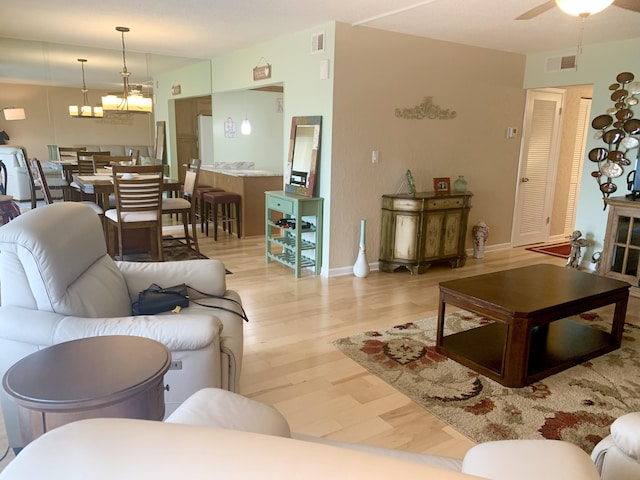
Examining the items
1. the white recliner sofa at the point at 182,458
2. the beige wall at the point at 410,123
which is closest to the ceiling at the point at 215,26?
the beige wall at the point at 410,123

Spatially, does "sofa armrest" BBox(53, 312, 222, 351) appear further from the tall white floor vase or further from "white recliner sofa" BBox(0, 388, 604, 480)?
the tall white floor vase

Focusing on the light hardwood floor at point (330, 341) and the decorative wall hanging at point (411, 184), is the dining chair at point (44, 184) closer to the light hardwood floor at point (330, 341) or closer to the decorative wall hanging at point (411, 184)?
the light hardwood floor at point (330, 341)

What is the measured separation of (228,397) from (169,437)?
580mm

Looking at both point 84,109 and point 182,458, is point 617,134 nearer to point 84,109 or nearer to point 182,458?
point 182,458

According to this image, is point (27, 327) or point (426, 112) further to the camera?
Answer: point (426, 112)

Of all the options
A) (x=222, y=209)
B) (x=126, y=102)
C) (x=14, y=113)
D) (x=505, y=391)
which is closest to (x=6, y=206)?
(x=14, y=113)

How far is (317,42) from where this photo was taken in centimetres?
456

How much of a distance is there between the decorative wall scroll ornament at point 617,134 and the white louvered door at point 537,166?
1.09 metres

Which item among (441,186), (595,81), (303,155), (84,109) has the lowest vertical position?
(441,186)

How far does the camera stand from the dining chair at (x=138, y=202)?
4.51m

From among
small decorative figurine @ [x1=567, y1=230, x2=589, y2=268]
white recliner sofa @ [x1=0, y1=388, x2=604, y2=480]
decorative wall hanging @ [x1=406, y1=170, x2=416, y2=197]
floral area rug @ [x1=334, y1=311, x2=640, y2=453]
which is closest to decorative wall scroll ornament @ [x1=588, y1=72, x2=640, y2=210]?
small decorative figurine @ [x1=567, y1=230, x2=589, y2=268]

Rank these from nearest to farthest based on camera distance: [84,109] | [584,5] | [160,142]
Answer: [584,5] < [84,109] < [160,142]

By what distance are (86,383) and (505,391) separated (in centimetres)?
221

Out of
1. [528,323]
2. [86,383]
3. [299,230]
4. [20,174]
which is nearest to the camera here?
[86,383]
